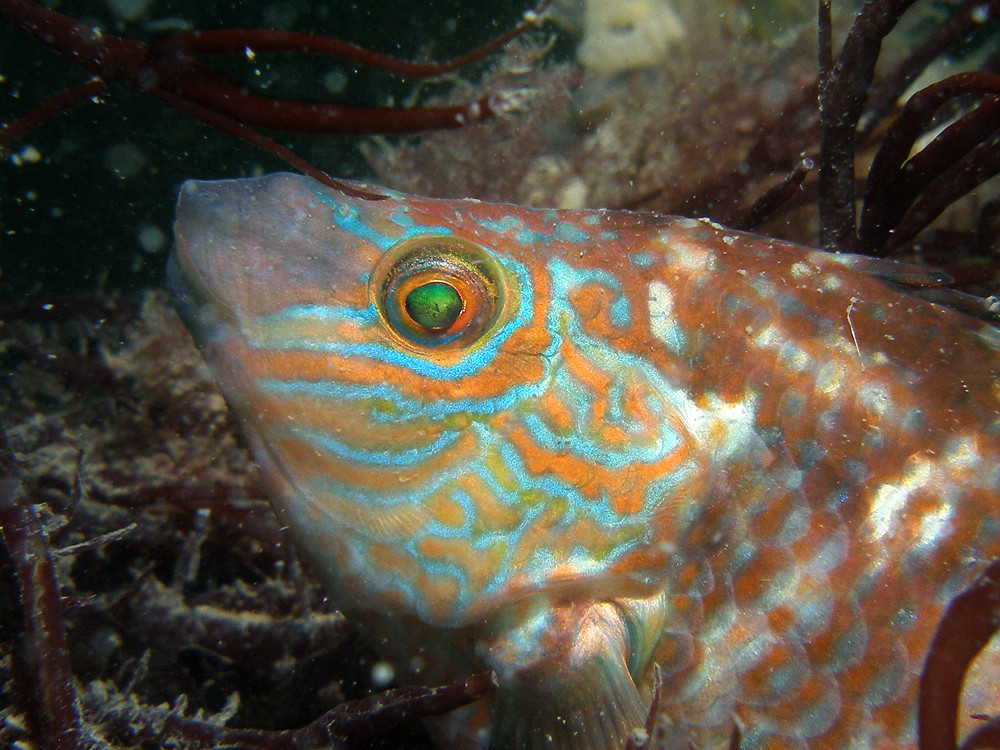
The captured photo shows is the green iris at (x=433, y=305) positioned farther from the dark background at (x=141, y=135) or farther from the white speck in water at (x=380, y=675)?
→ the dark background at (x=141, y=135)

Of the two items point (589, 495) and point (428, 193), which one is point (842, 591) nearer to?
point (589, 495)

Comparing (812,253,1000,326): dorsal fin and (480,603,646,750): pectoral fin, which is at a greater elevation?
(812,253,1000,326): dorsal fin

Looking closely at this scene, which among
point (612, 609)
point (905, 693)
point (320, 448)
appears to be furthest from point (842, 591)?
point (320, 448)

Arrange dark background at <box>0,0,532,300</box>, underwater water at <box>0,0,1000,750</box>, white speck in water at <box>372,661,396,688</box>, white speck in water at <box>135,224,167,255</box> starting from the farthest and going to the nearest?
white speck in water at <box>135,224,167,255</box> → dark background at <box>0,0,532,300</box> → white speck in water at <box>372,661,396,688</box> → underwater water at <box>0,0,1000,750</box>

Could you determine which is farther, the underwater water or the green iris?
the green iris

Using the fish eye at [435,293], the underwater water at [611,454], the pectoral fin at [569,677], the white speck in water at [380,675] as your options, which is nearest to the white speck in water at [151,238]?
the underwater water at [611,454]

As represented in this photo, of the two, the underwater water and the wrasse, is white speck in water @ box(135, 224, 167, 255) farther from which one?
Answer: the wrasse

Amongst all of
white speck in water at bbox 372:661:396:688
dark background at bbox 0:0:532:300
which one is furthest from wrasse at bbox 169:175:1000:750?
dark background at bbox 0:0:532:300

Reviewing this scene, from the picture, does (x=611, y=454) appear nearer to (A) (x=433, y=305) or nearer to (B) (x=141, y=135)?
(A) (x=433, y=305)
